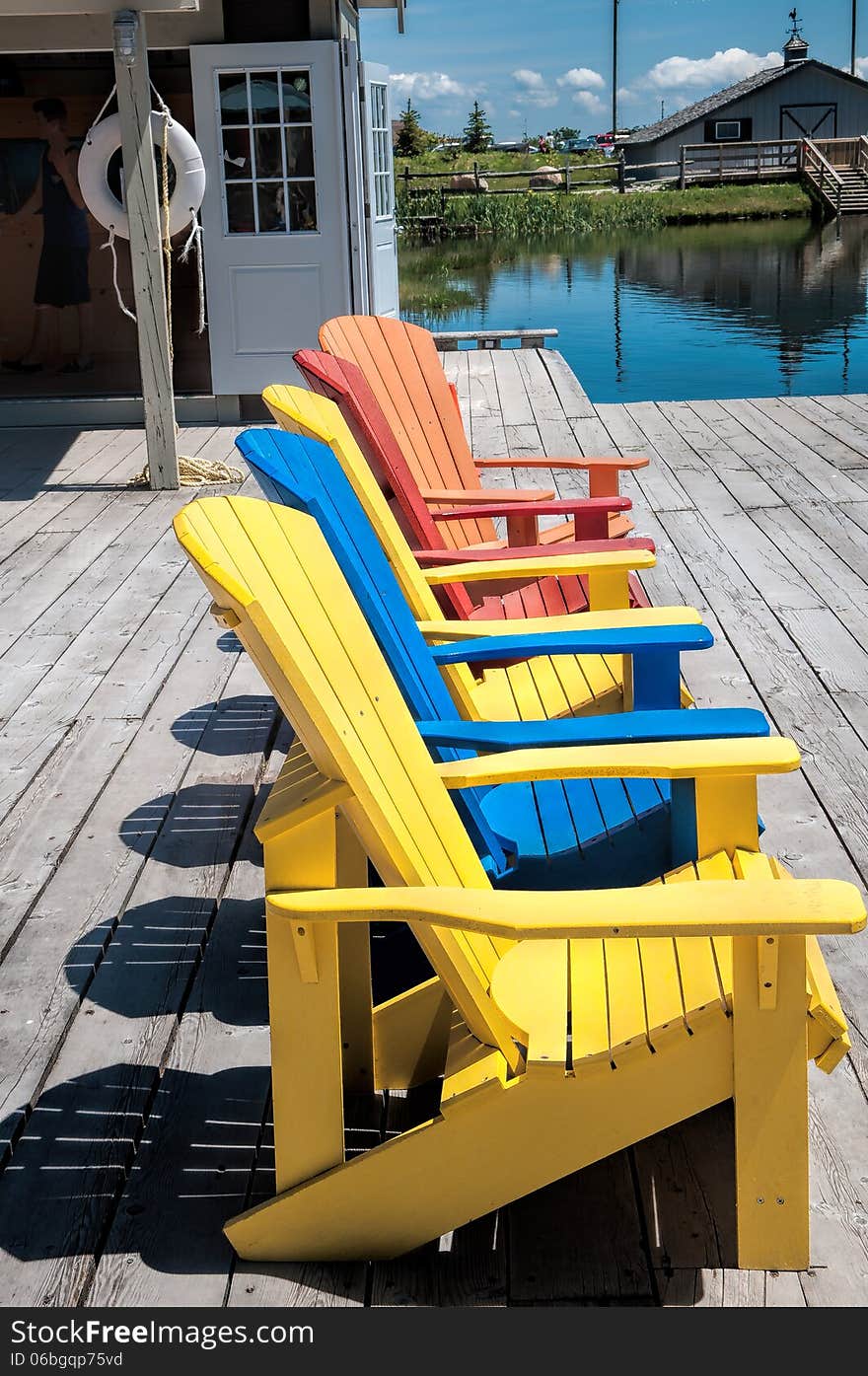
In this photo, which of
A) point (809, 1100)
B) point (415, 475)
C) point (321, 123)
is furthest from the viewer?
point (321, 123)

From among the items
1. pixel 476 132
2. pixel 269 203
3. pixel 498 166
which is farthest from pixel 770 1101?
pixel 476 132

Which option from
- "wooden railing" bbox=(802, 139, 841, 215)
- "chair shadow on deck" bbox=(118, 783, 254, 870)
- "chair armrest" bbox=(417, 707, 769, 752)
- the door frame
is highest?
the door frame

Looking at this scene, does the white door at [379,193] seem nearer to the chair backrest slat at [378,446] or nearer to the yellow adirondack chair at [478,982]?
the chair backrest slat at [378,446]

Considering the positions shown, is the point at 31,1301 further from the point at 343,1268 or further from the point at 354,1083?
the point at 354,1083

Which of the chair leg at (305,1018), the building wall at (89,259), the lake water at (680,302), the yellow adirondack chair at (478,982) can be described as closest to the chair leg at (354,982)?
the yellow adirondack chair at (478,982)

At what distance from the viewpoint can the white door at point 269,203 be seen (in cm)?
758

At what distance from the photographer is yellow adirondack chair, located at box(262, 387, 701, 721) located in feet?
8.50

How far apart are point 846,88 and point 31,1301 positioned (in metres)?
52.0

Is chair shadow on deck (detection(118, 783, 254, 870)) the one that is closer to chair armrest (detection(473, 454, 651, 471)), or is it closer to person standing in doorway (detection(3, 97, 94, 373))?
chair armrest (detection(473, 454, 651, 471))

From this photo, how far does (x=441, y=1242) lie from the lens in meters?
1.80

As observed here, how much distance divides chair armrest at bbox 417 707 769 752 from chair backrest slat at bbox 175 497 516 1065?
0.16m

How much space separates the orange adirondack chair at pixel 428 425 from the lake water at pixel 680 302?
896 centimetres

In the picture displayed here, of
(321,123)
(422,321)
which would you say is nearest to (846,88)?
(422,321)

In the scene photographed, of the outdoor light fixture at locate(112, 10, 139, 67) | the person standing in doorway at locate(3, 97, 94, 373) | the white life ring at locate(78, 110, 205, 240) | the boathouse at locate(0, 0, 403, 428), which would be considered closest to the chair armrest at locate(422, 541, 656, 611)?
the outdoor light fixture at locate(112, 10, 139, 67)
